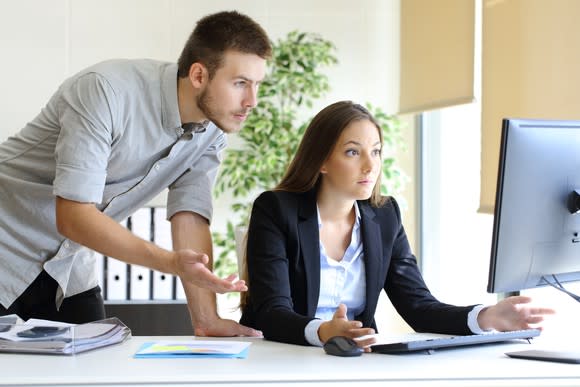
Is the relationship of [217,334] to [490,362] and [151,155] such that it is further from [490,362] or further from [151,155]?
[490,362]

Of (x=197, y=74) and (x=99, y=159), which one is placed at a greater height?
(x=197, y=74)

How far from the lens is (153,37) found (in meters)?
4.54

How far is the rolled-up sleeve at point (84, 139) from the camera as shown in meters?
2.02

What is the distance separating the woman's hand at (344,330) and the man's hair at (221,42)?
743mm

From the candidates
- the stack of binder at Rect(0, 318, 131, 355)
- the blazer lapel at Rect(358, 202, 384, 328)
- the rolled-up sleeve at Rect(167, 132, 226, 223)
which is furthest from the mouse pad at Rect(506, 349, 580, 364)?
the rolled-up sleeve at Rect(167, 132, 226, 223)

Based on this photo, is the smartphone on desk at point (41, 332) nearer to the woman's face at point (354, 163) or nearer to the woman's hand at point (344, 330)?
the woman's hand at point (344, 330)

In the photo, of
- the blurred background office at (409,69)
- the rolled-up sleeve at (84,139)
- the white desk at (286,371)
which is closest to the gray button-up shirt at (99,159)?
the rolled-up sleeve at (84,139)

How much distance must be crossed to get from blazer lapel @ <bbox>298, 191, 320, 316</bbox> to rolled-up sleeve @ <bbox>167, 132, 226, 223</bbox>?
29cm

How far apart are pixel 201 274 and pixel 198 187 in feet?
2.24

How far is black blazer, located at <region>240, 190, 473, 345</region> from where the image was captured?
214cm

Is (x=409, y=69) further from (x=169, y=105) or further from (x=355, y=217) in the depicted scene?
(x=169, y=105)

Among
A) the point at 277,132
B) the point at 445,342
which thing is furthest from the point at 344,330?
the point at 277,132

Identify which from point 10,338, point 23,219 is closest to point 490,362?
point 10,338

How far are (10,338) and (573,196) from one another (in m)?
1.17
